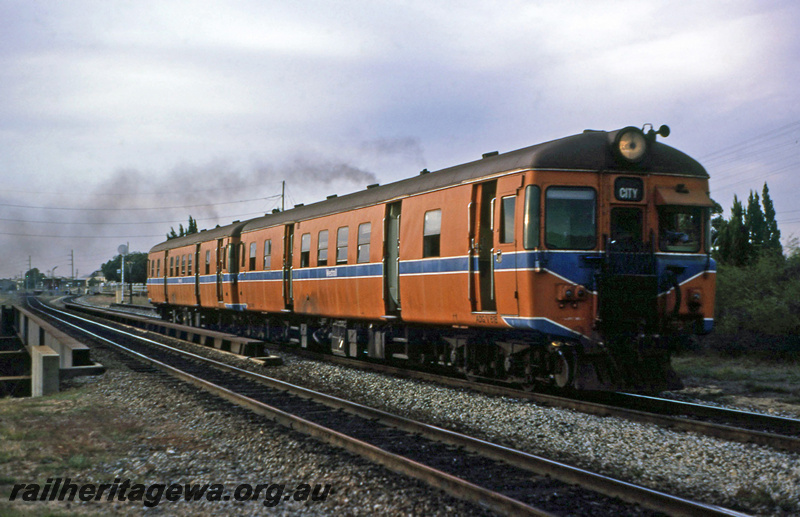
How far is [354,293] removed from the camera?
49.0ft

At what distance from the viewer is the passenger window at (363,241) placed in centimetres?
1449

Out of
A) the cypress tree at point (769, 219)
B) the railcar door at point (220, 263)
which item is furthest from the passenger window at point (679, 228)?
the cypress tree at point (769, 219)

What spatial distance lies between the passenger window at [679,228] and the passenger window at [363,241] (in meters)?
6.08

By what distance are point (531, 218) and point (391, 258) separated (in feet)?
15.3

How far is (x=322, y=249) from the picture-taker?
16.6 m

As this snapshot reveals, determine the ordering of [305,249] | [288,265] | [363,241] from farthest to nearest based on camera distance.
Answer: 1. [288,265]
2. [305,249]
3. [363,241]

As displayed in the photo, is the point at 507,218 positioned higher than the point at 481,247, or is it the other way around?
the point at 507,218

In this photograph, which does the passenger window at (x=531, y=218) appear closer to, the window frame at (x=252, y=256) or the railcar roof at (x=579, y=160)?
the railcar roof at (x=579, y=160)

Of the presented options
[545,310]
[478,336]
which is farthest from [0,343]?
[545,310]

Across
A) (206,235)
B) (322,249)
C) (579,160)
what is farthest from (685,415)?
(206,235)

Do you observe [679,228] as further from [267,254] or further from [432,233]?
[267,254]

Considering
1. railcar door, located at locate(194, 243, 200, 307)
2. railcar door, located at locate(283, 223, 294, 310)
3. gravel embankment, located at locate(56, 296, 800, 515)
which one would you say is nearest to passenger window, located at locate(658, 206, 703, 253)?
gravel embankment, located at locate(56, 296, 800, 515)

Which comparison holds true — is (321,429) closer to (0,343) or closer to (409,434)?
(409,434)

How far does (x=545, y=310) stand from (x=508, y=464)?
3256 mm
